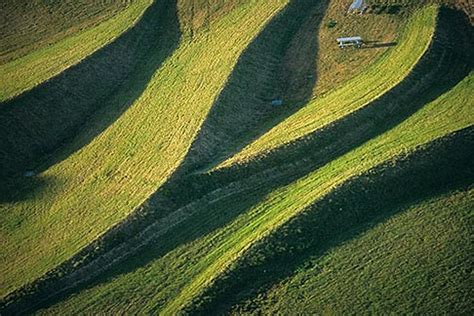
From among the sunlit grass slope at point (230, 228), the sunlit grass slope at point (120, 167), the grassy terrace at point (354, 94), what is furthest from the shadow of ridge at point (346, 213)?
the sunlit grass slope at point (120, 167)

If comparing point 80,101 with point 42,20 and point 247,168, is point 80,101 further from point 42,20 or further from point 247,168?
point 247,168

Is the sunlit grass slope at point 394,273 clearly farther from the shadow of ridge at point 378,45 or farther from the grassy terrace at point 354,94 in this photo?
the shadow of ridge at point 378,45

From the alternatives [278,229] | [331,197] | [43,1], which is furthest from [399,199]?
[43,1]

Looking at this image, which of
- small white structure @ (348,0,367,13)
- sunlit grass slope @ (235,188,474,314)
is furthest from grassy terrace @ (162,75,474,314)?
small white structure @ (348,0,367,13)

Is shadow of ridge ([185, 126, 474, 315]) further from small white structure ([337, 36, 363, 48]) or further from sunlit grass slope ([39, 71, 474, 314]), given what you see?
small white structure ([337, 36, 363, 48])

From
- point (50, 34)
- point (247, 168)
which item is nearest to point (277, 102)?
point (247, 168)

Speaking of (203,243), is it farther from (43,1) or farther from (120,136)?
(43,1)

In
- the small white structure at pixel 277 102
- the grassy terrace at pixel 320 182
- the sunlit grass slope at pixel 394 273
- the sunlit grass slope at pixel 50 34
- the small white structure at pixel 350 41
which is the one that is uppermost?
the sunlit grass slope at pixel 50 34
